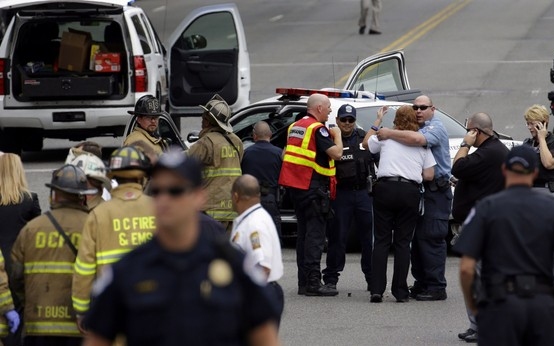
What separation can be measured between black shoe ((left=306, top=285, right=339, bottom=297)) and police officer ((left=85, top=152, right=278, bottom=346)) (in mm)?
7160

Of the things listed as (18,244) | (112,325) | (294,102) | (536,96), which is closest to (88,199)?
(18,244)

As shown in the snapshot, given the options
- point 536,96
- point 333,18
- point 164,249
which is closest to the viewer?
point 164,249

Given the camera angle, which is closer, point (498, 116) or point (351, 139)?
point (351, 139)

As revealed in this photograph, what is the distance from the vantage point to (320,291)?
11.7m

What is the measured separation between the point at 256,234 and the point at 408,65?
2097cm

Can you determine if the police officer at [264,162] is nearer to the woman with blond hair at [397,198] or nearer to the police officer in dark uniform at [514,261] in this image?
the woman with blond hair at [397,198]

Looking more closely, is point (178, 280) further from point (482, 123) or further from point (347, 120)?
point (347, 120)

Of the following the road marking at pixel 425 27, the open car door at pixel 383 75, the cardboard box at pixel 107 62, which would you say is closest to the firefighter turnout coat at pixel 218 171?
the open car door at pixel 383 75

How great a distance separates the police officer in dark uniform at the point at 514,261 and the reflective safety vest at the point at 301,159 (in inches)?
193

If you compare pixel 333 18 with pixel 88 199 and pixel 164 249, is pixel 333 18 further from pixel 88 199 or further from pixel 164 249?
pixel 164 249

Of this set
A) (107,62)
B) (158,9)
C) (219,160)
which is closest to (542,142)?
(219,160)

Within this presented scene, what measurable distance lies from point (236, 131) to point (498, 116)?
9.25m

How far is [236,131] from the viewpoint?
1388 centimetres

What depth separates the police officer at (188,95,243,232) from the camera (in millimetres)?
10836
